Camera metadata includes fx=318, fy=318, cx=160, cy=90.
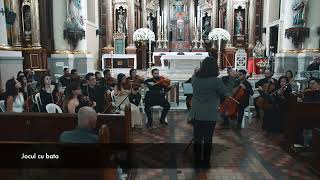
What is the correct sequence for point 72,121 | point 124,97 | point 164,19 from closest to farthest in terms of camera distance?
point 72,121
point 124,97
point 164,19

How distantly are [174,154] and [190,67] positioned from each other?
8524 millimetres

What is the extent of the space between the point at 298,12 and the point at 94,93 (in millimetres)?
9373

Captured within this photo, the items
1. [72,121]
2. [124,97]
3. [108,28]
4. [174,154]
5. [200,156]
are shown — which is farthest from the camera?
[108,28]

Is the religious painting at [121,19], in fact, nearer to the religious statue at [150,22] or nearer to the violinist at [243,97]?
the religious statue at [150,22]

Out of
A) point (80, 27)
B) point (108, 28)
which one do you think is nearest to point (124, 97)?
point (80, 27)

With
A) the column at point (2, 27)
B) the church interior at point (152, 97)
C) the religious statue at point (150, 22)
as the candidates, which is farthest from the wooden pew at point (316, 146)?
the religious statue at point (150, 22)

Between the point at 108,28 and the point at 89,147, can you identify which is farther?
the point at 108,28

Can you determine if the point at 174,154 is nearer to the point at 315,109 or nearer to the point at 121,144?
the point at 121,144

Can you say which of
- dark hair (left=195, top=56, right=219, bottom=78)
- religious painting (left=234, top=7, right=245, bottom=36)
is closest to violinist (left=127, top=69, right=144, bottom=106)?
dark hair (left=195, top=56, right=219, bottom=78)

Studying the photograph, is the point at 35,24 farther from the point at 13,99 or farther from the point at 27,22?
the point at 13,99

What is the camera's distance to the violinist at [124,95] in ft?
23.1

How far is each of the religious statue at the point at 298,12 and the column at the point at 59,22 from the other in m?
8.88

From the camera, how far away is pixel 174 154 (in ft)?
18.2

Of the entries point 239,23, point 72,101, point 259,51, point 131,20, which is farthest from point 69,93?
point 239,23
